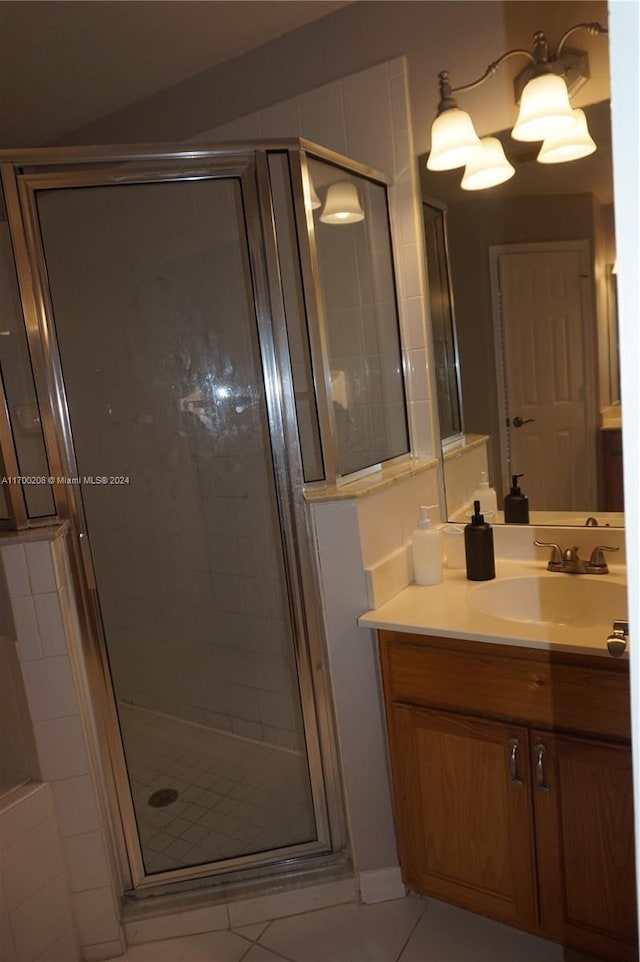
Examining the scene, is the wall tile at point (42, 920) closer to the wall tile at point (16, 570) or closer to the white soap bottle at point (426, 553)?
the wall tile at point (16, 570)

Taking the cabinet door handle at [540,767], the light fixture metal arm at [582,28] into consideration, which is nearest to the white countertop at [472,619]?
the cabinet door handle at [540,767]

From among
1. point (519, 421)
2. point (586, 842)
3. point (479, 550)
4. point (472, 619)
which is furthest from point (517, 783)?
point (519, 421)

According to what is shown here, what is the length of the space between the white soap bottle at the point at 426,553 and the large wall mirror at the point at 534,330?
0.23 meters

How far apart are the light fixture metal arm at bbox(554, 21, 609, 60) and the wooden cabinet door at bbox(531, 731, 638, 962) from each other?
5.28 feet

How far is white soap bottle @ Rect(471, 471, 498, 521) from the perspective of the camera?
1830 millimetres

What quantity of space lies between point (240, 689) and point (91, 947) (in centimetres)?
84

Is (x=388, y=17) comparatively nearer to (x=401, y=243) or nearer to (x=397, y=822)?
(x=401, y=243)

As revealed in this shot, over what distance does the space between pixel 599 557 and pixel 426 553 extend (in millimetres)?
444

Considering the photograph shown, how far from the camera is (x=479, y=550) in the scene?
170cm

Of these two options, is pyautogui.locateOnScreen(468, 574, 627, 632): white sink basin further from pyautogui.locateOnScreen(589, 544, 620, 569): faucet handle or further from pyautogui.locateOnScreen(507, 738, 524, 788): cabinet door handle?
pyautogui.locateOnScreen(507, 738, 524, 788): cabinet door handle

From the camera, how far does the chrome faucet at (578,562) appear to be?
1.62 m

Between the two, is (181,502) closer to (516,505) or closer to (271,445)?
(271,445)

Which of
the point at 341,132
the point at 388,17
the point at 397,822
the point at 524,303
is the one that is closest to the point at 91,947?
the point at 397,822

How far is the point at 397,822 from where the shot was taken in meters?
1.64
